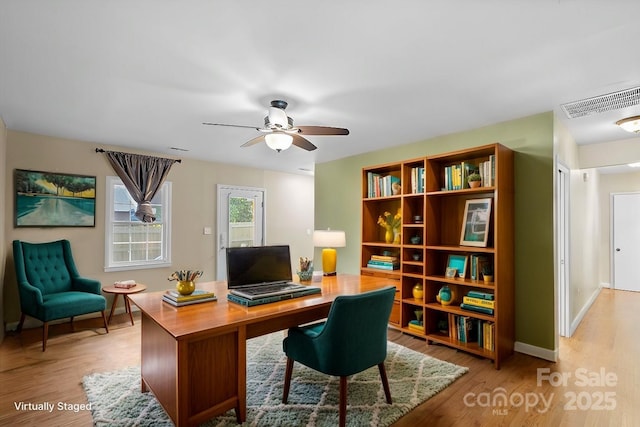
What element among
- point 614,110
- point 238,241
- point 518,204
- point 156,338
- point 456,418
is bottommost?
point 456,418

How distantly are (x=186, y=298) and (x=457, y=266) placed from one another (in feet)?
8.66

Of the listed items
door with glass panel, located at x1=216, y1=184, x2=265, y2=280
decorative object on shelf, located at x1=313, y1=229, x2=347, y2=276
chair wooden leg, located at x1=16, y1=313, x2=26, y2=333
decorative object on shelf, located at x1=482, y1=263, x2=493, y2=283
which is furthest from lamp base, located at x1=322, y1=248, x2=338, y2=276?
chair wooden leg, located at x1=16, y1=313, x2=26, y2=333

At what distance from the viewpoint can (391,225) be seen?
13.8 feet

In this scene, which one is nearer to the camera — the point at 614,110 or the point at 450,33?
the point at 450,33

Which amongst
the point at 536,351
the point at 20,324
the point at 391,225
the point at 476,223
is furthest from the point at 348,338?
the point at 20,324

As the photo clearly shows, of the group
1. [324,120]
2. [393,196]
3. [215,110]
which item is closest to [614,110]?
[393,196]

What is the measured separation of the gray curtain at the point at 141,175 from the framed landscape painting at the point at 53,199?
A: 1.16ft

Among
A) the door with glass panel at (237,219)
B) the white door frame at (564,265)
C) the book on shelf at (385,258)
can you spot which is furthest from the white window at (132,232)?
the white door frame at (564,265)

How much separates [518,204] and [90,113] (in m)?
4.27

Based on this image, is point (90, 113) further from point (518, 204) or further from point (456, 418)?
point (518, 204)

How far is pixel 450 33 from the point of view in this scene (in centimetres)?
185

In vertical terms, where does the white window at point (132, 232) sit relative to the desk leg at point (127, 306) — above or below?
above

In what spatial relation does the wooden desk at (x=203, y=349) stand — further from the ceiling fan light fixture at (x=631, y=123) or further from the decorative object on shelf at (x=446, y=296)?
the ceiling fan light fixture at (x=631, y=123)

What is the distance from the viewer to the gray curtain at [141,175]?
439 centimetres
